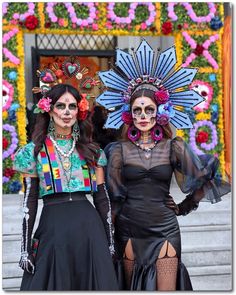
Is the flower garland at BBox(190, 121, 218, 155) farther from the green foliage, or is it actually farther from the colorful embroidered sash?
the colorful embroidered sash

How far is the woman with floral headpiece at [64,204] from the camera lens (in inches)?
127

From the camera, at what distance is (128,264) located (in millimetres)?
3555

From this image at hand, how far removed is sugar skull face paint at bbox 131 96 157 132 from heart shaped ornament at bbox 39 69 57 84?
25.7 inches

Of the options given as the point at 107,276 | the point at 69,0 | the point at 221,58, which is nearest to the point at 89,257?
the point at 107,276

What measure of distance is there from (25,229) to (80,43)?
803 centimetres

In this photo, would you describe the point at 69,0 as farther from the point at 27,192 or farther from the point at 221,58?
the point at 27,192

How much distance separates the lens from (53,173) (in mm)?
3293

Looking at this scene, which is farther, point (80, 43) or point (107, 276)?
point (80, 43)

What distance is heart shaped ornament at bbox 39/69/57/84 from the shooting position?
11.5 feet

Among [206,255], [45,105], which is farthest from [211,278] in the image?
[45,105]

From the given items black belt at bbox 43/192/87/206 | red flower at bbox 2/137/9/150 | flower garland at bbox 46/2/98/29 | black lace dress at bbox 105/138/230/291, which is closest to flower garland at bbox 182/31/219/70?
flower garland at bbox 46/2/98/29

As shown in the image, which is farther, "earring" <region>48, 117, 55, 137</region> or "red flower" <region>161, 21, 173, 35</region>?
"red flower" <region>161, 21, 173, 35</region>

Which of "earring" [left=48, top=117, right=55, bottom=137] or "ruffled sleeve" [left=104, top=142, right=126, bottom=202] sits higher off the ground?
"earring" [left=48, top=117, right=55, bottom=137]

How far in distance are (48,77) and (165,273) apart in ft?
5.61
